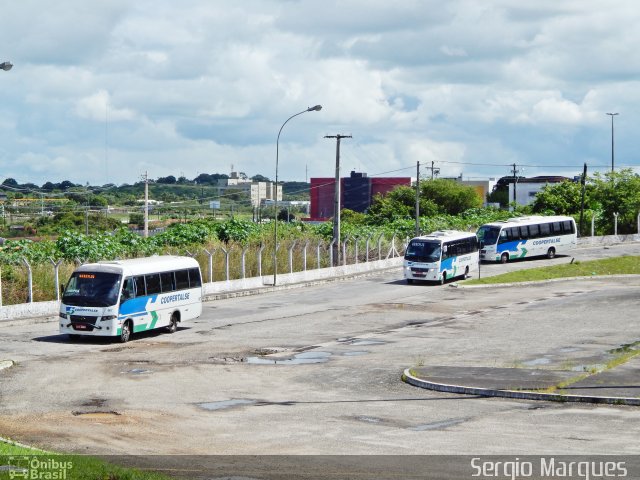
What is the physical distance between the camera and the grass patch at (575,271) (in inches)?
2253


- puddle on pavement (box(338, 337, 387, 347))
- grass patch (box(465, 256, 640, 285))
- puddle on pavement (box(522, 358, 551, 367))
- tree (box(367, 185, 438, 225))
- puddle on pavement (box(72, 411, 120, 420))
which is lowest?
puddle on pavement (box(338, 337, 387, 347))

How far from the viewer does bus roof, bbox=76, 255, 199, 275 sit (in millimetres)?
31250

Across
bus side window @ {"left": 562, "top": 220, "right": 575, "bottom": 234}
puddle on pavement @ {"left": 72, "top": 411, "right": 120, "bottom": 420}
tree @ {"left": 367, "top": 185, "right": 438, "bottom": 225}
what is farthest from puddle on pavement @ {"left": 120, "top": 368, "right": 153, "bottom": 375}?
tree @ {"left": 367, "top": 185, "right": 438, "bottom": 225}

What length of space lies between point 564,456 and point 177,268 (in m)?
21.0

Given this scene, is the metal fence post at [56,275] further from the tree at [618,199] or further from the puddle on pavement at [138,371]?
the tree at [618,199]

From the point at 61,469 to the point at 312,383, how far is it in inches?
462

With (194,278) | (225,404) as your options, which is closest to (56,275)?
(194,278)

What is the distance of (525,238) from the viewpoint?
68.9 m

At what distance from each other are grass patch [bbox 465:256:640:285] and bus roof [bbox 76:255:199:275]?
944 inches

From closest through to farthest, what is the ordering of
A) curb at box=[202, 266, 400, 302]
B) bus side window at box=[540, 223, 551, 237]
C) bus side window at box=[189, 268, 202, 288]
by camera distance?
bus side window at box=[189, 268, 202, 288], curb at box=[202, 266, 400, 302], bus side window at box=[540, 223, 551, 237]

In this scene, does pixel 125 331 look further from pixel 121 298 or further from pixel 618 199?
pixel 618 199

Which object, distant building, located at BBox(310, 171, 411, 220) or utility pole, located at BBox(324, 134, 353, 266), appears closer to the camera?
utility pole, located at BBox(324, 134, 353, 266)

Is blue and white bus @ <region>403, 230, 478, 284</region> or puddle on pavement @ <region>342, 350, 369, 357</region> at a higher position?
A: blue and white bus @ <region>403, 230, 478, 284</region>

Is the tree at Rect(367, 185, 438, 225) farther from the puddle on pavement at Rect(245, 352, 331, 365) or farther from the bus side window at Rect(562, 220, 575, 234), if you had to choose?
the puddle on pavement at Rect(245, 352, 331, 365)
